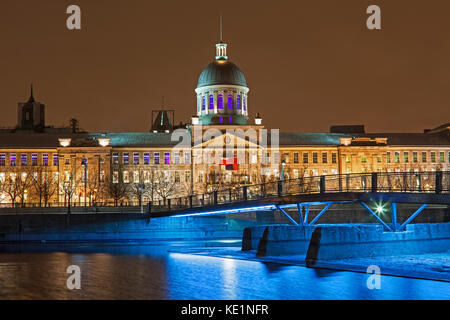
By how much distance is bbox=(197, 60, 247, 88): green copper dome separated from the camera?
129 meters

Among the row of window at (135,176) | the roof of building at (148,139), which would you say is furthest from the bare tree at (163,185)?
the roof of building at (148,139)

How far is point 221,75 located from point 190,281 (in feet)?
310

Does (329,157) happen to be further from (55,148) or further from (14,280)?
(14,280)

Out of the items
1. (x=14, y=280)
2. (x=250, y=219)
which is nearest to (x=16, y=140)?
(x=250, y=219)

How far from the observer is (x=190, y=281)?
1433 inches

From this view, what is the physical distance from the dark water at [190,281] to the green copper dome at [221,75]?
81873 millimetres

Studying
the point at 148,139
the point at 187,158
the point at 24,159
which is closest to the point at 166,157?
the point at 187,158

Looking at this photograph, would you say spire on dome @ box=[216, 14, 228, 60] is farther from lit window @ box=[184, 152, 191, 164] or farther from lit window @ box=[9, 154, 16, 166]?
lit window @ box=[9, 154, 16, 166]

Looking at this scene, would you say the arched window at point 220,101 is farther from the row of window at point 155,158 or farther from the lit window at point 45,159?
the lit window at point 45,159

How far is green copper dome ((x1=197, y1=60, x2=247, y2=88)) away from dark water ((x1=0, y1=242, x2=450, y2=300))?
81873 millimetres

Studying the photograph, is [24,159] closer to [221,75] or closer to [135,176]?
[135,176]

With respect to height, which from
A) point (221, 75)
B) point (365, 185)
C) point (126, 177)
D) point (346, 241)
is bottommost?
point (346, 241)
